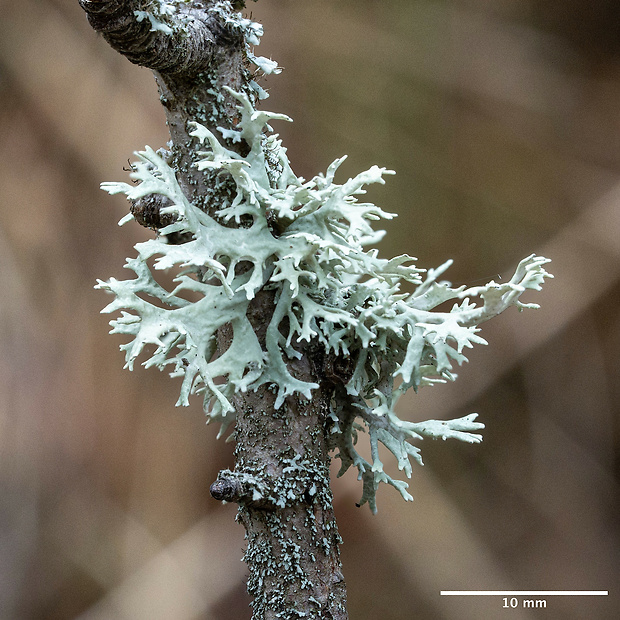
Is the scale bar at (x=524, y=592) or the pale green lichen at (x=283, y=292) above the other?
the pale green lichen at (x=283, y=292)

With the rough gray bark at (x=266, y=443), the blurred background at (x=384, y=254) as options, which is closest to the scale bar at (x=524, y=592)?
the blurred background at (x=384, y=254)

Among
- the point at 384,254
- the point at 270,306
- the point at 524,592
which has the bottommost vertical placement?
the point at 524,592

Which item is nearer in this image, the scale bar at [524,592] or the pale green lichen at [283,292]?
the pale green lichen at [283,292]

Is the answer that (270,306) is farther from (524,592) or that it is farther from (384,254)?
(524,592)

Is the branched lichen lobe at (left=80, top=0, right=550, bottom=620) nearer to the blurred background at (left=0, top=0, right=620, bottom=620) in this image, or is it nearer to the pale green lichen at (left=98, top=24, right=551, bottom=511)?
the pale green lichen at (left=98, top=24, right=551, bottom=511)

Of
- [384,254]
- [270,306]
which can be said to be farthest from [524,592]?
[270,306]

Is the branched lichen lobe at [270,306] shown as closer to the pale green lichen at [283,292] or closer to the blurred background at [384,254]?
the pale green lichen at [283,292]
